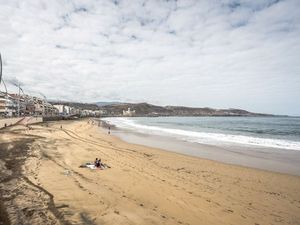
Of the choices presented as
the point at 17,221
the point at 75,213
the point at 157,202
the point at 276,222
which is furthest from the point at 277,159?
the point at 17,221

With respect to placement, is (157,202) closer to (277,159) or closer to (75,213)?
(75,213)

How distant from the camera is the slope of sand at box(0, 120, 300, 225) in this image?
21.0 feet

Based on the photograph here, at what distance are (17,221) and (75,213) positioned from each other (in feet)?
4.15

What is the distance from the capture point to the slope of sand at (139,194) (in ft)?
21.0

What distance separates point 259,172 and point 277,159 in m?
5.56

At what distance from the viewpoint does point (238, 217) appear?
7.22 m

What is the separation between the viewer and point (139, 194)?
27.9 feet

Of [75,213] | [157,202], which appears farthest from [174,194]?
[75,213]

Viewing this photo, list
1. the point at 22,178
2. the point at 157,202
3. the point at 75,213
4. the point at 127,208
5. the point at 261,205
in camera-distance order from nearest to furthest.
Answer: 1. the point at 75,213
2. the point at 127,208
3. the point at 157,202
4. the point at 261,205
5. the point at 22,178

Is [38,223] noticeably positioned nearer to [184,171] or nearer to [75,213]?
[75,213]

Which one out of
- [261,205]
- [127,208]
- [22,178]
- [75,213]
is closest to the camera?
[75,213]

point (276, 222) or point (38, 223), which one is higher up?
point (38, 223)

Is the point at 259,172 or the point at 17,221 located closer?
the point at 17,221

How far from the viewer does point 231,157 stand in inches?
727
